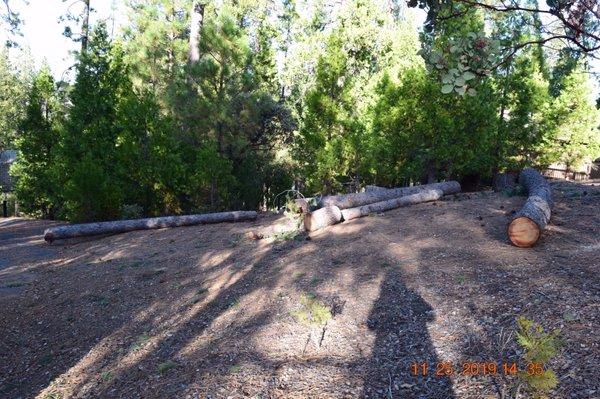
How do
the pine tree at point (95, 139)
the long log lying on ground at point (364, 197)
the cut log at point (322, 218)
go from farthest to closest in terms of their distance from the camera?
the pine tree at point (95, 139) → the long log lying on ground at point (364, 197) → the cut log at point (322, 218)

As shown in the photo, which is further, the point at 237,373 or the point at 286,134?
the point at 286,134

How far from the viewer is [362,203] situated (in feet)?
35.6

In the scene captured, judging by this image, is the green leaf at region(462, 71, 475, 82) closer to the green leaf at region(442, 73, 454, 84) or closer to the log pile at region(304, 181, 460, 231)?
the green leaf at region(442, 73, 454, 84)

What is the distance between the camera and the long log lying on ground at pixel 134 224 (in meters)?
11.6

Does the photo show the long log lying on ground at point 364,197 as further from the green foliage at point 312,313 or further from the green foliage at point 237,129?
the green foliage at point 312,313

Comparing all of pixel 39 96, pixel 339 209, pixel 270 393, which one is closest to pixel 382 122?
pixel 339 209

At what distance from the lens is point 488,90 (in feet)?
48.8

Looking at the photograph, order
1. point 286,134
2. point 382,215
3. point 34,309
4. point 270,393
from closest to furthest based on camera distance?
point 270,393, point 34,309, point 382,215, point 286,134

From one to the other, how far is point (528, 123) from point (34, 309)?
21.1 m

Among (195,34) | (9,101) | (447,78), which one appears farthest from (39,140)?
(9,101)

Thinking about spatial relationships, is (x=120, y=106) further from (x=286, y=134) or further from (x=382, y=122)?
(x=382, y=122)
